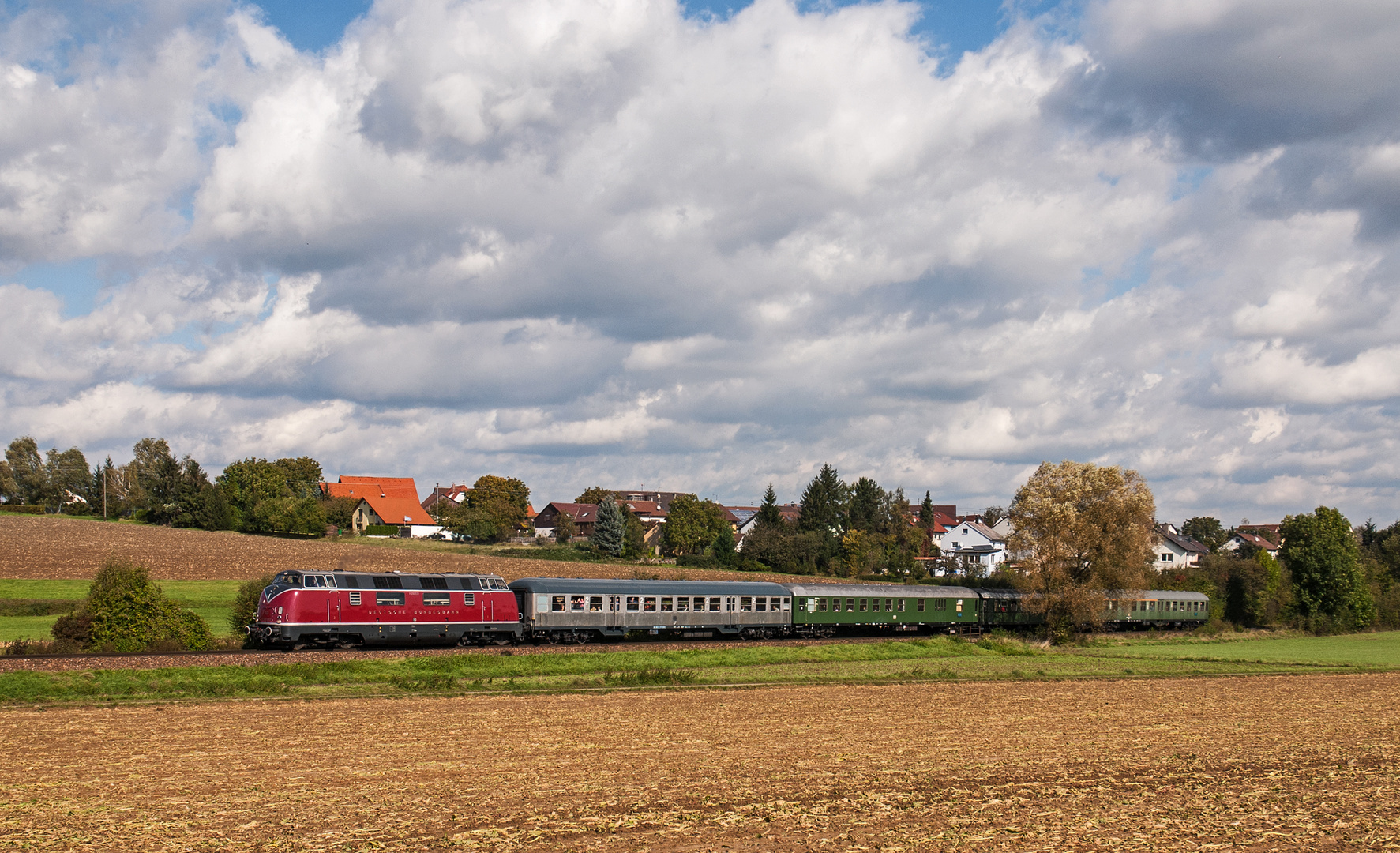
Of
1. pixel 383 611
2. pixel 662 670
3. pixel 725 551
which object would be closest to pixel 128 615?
pixel 383 611

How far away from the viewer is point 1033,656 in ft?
155

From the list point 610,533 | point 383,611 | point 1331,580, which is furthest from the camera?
point 610,533

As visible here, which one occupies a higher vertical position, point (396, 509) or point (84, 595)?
point (396, 509)

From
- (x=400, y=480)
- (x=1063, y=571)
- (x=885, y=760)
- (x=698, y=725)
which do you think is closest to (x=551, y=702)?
(x=698, y=725)

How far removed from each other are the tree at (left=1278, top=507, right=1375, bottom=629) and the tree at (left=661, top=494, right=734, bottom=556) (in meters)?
59.0

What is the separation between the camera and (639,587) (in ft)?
145

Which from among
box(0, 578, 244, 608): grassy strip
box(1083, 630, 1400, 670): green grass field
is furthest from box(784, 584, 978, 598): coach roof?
box(0, 578, 244, 608): grassy strip

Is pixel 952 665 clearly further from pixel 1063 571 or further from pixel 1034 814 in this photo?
pixel 1034 814

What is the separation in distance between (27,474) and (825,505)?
130 m

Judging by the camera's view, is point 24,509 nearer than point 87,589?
No

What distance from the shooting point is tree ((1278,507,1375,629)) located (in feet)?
276

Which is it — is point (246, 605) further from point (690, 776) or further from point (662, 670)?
point (690, 776)

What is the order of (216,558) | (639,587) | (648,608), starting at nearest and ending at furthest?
(648,608)
(639,587)
(216,558)

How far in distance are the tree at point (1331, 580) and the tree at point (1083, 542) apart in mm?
35670
